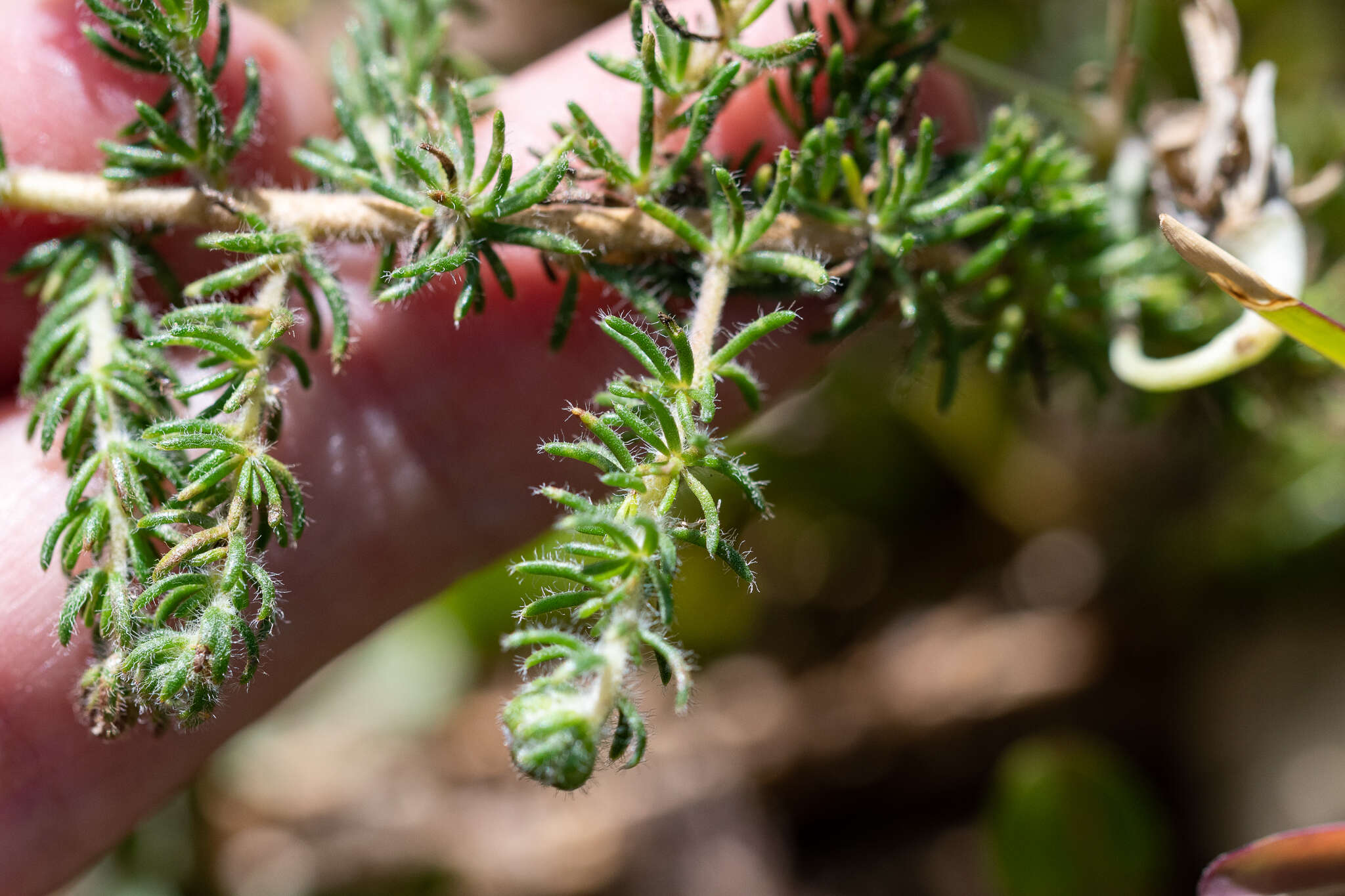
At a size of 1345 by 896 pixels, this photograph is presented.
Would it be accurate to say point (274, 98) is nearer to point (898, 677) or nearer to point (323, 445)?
point (323, 445)

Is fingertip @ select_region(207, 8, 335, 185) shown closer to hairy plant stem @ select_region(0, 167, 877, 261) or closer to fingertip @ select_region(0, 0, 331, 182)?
fingertip @ select_region(0, 0, 331, 182)

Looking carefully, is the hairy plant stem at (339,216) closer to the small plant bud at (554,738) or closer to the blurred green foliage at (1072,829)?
the small plant bud at (554,738)

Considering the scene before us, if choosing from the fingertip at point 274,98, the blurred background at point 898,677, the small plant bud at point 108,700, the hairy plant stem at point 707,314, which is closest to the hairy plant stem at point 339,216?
the hairy plant stem at point 707,314

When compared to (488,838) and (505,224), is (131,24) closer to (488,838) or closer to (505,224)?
(505,224)

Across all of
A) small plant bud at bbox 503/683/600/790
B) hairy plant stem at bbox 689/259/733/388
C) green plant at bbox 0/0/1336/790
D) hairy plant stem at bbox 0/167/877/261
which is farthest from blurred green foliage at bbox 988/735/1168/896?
small plant bud at bbox 503/683/600/790

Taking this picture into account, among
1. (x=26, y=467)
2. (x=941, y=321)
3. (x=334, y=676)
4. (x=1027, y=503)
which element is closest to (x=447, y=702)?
(x=334, y=676)

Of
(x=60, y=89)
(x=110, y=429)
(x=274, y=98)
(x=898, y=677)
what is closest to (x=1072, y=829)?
(x=898, y=677)

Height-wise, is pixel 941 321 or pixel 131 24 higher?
pixel 131 24

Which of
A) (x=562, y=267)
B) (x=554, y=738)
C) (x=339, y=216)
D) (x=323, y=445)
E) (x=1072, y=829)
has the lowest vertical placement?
(x=1072, y=829)
